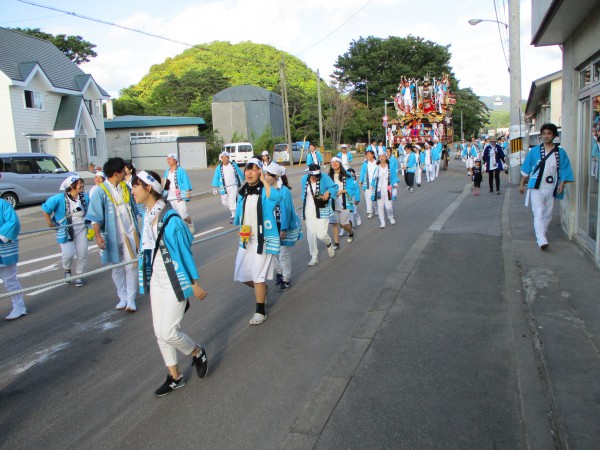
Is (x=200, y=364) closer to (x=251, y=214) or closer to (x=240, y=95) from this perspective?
(x=251, y=214)

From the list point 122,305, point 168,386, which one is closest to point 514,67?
point 122,305

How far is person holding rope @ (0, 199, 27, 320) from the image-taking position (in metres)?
5.99

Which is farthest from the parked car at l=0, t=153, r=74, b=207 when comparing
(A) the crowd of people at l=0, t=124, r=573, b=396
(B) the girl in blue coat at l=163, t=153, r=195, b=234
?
(A) the crowd of people at l=0, t=124, r=573, b=396

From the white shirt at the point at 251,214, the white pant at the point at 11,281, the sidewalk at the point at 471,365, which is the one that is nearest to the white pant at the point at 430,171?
the sidewalk at the point at 471,365

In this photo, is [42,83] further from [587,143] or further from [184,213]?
[587,143]

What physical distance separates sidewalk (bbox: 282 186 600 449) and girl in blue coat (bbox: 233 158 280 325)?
120 centimetres

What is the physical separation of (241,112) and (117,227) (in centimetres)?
4889

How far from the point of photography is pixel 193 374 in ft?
15.0

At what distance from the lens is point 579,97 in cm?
828

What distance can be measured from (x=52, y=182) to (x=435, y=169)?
18.0 meters

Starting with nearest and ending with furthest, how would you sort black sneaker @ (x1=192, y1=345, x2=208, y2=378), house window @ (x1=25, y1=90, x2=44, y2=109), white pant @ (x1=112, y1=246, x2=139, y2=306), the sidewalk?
the sidewalk, black sneaker @ (x1=192, y1=345, x2=208, y2=378), white pant @ (x1=112, y1=246, x2=139, y2=306), house window @ (x1=25, y1=90, x2=44, y2=109)

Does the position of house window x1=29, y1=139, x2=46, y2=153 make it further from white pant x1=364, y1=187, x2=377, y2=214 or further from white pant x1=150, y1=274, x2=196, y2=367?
white pant x1=150, y1=274, x2=196, y2=367

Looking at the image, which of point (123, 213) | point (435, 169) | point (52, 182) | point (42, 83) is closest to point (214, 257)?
point (123, 213)

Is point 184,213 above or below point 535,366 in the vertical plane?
above
